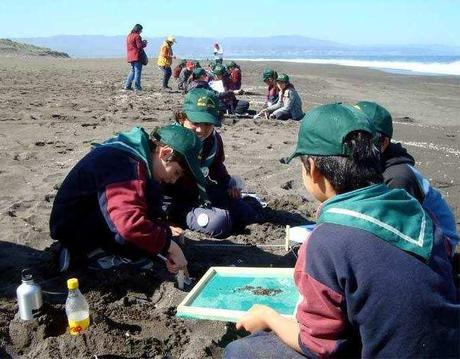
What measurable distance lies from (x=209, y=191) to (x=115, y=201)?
1963 mm

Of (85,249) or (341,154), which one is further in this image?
(85,249)

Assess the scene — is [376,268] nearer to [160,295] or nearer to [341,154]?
[341,154]

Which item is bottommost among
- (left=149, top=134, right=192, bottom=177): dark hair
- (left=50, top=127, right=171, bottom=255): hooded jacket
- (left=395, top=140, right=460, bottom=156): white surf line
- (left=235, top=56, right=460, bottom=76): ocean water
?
(left=235, top=56, right=460, bottom=76): ocean water

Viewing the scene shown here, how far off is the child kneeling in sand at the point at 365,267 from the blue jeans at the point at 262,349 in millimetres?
265

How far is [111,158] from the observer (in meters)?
3.57

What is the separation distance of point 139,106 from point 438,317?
11.5m

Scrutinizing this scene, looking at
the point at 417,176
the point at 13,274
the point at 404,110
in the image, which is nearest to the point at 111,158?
the point at 13,274

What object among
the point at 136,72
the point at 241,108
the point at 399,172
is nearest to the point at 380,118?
the point at 399,172

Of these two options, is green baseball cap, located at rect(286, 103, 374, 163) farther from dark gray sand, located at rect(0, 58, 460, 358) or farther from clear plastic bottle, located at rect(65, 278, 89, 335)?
clear plastic bottle, located at rect(65, 278, 89, 335)

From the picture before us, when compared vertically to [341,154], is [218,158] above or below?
below

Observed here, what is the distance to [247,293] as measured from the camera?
332cm

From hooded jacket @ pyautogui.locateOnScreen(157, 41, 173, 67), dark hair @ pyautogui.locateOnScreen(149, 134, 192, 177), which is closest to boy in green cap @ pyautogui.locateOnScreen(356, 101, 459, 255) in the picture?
dark hair @ pyautogui.locateOnScreen(149, 134, 192, 177)

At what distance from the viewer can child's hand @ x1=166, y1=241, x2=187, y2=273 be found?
143 inches

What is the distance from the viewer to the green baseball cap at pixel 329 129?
2.02 metres
